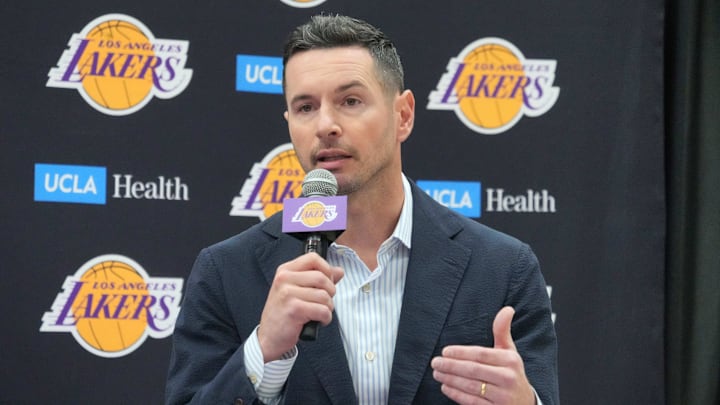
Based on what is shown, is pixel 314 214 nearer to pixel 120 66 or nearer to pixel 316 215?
pixel 316 215

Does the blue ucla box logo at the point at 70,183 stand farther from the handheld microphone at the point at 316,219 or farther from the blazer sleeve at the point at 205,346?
the handheld microphone at the point at 316,219

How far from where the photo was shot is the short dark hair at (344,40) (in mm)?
2221

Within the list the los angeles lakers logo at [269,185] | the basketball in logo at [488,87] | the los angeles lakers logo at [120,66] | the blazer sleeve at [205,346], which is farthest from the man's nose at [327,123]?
the basketball in logo at [488,87]

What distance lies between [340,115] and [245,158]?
5.59 feet

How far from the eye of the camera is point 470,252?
2156 millimetres

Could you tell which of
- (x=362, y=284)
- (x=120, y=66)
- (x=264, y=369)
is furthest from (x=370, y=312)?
(x=120, y=66)

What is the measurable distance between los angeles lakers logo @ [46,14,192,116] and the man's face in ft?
5.32

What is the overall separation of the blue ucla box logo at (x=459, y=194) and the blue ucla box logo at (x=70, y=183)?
138 cm

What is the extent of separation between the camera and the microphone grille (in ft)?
6.20

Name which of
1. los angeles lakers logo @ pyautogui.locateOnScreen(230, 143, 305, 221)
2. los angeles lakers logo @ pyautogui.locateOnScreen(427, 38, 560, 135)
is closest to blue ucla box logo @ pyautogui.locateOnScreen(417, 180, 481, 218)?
los angeles lakers logo @ pyautogui.locateOnScreen(427, 38, 560, 135)

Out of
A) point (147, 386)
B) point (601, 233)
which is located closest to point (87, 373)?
point (147, 386)

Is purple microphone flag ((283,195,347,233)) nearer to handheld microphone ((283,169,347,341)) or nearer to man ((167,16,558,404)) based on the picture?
handheld microphone ((283,169,347,341))

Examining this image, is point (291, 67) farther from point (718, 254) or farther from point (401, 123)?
point (718, 254)

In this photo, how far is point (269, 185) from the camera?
379 cm
